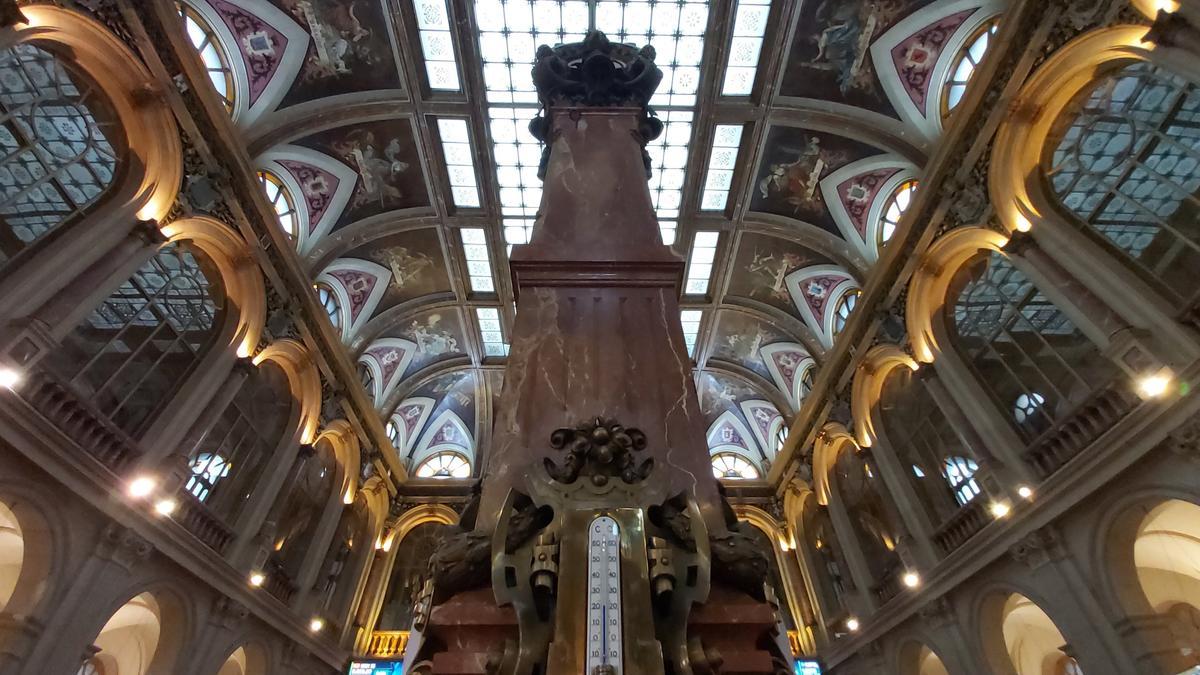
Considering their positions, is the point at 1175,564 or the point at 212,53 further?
the point at 212,53

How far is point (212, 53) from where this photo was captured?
35.2ft

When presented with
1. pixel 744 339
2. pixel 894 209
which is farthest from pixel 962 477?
pixel 744 339

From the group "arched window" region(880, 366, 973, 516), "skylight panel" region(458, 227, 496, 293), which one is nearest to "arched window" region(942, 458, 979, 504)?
"arched window" region(880, 366, 973, 516)

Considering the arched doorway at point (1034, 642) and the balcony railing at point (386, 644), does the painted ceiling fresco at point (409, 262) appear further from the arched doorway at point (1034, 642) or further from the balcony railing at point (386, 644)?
the arched doorway at point (1034, 642)

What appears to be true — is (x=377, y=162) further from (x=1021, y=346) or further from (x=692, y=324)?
(x=1021, y=346)

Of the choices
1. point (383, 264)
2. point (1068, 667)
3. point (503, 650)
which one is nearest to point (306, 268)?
point (383, 264)

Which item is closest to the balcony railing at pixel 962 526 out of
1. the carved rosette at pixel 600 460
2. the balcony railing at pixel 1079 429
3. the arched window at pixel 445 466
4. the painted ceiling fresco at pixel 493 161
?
the balcony railing at pixel 1079 429

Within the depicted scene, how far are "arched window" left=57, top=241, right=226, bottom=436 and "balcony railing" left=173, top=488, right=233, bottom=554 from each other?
161 centimetres

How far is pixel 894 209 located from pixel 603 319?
12.2 metres

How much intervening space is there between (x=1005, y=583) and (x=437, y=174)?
14.5m

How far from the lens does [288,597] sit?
13.8 metres

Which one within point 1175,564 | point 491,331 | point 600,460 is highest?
point 491,331

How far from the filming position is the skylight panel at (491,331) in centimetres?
1856

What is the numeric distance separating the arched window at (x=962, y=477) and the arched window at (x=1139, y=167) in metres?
4.55
